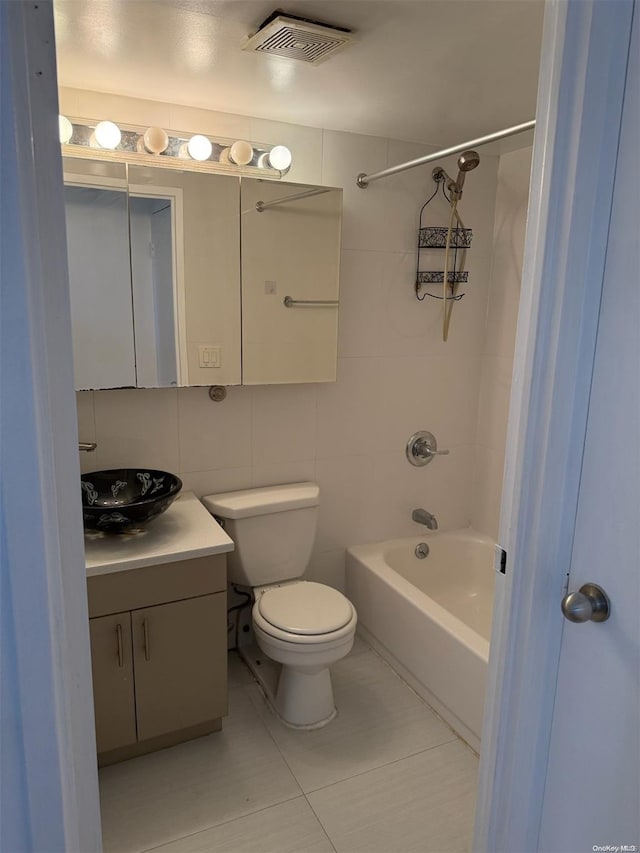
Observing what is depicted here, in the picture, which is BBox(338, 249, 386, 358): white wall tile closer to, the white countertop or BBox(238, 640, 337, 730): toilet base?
the white countertop

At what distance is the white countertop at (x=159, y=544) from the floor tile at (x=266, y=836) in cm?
79

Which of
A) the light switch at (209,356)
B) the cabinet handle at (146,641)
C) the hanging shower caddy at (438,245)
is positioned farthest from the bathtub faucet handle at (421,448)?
the cabinet handle at (146,641)

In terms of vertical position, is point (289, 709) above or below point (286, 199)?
below

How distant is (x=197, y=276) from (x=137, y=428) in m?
0.61

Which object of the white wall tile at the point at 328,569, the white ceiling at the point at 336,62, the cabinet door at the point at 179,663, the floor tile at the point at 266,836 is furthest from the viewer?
the white wall tile at the point at 328,569

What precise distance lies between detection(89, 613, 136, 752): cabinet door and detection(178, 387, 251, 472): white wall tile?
697 mm

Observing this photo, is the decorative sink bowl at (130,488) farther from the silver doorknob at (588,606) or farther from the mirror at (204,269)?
the silver doorknob at (588,606)

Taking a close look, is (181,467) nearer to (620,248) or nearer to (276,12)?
(276,12)

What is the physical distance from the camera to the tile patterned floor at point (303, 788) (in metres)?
1.72

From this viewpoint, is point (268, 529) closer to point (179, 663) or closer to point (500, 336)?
point (179, 663)

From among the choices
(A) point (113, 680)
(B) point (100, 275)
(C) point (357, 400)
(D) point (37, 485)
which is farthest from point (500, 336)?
(D) point (37, 485)

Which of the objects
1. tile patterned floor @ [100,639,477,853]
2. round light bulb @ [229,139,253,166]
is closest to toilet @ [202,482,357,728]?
tile patterned floor @ [100,639,477,853]

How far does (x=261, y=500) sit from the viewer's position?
2320 millimetres

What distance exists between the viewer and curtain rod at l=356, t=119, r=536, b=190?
170 centimetres
